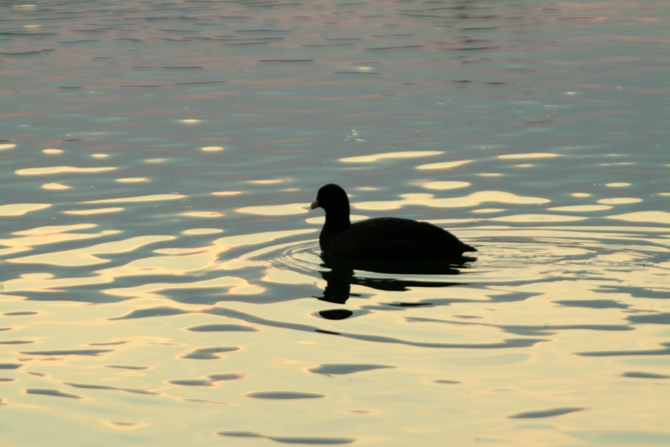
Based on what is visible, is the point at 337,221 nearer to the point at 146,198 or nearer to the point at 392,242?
the point at 392,242

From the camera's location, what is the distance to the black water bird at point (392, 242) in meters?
13.6

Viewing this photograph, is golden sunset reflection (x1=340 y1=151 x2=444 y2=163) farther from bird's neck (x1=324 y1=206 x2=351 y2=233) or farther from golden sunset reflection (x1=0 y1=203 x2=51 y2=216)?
golden sunset reflection (x1=0 y1=203 x2=51 y2=216)

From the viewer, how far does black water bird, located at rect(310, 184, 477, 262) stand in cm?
1359

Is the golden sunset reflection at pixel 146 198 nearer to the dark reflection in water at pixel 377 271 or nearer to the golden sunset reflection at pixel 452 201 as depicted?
the golden sunset reflection at pixel 452 201

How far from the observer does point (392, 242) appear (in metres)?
13.8

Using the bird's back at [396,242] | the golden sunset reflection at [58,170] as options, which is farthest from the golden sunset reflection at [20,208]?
the bird's back at [396,242]

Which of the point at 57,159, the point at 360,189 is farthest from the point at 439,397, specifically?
the point at 57,159

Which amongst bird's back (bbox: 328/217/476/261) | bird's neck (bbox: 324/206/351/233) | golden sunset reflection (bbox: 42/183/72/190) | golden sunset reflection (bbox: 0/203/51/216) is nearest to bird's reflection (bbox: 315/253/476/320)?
bird's back (bbox: 328/217/476/261)

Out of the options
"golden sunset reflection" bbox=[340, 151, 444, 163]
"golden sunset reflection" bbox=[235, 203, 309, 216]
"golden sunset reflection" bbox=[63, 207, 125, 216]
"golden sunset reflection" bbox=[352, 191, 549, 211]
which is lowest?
"golden sunset reflection" bbox=[63, 207, 125, 216]

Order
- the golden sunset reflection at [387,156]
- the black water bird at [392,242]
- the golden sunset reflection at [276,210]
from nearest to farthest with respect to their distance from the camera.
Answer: the black water bird at [392,242] < the golden sunset reflection at [276,210] < the golden sunset reflection at [387,156]

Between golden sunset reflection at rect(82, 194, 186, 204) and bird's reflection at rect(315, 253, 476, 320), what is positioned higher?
golden sunset reflection at rect(82, 194, 186, 204)

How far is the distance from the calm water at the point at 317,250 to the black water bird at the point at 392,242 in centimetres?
34

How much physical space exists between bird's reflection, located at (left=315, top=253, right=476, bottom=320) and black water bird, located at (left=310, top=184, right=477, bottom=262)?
83mm

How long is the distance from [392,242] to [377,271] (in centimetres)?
42
